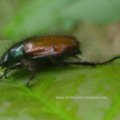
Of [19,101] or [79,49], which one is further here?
[79,49]

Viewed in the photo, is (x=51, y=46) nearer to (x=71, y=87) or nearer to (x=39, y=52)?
(x=39, y=52)

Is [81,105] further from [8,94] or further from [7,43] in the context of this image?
[7,43]

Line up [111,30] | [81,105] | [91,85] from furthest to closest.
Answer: [111,30] < [91,85] < [81,105]

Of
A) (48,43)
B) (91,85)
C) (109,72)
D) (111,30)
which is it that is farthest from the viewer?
(111,30)

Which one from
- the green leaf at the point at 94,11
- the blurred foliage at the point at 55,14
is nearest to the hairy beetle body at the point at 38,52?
the blurred foliage at the point at 55,14

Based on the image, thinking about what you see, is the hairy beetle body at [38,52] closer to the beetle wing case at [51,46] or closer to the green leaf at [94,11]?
the beetle wing case at [51,46]

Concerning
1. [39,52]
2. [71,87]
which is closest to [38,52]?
[39,52]

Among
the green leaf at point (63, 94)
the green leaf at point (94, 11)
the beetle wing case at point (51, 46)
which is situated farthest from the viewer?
the green leaf at point (94, 11)

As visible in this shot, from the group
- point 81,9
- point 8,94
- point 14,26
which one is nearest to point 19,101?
point 8,94
